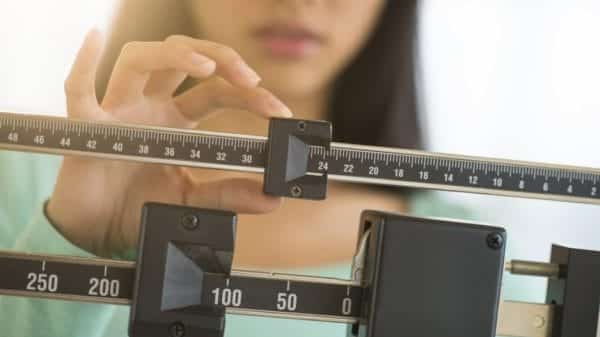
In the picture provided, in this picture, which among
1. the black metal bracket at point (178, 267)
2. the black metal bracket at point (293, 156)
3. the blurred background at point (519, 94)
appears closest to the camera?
the black metal bracket at point (178, 267)

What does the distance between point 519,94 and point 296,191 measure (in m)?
0.51

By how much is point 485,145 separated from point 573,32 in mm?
257

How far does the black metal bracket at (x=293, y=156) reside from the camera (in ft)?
3.18

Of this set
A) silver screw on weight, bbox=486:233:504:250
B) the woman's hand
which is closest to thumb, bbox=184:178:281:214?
the woman's hand

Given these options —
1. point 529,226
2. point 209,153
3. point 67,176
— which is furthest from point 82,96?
point 529,226

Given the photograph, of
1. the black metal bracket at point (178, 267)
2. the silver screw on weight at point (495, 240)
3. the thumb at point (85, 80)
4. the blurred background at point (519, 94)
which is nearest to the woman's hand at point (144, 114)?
the thumb at point (85, 80)

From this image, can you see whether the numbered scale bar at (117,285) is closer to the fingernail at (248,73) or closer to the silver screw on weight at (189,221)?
the silver screw on weight at (189,221)

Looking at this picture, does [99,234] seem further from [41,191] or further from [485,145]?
[485,145]

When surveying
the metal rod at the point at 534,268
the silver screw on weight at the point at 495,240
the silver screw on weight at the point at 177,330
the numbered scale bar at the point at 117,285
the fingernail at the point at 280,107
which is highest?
the fingernail at the point at 280,107

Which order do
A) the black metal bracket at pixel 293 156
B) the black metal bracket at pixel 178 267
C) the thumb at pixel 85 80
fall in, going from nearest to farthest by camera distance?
1. the black metal bracket at pixel 178 267
2. the black metal bracket at pixel 293 156
3. the thumb at pixel 85 80

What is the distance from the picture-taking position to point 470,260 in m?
0.90

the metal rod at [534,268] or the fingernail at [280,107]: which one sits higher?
the fingernail at [280,107]

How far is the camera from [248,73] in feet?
3.90

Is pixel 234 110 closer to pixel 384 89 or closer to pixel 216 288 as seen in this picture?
pixel 384 89
